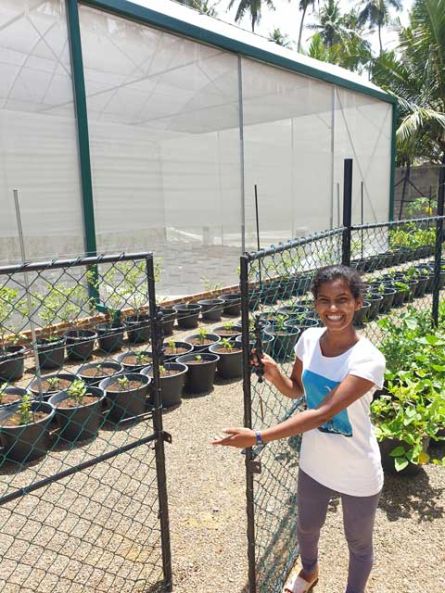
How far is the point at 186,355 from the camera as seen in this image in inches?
179

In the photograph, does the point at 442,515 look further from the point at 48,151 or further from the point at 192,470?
the point at 48,151

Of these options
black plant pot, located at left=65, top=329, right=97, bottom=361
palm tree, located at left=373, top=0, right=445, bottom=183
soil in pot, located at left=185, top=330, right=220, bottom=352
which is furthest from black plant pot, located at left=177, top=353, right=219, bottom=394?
palm tree, located at left=373, top=0, right=445, bottom=183

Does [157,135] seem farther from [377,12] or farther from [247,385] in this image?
[377,12]

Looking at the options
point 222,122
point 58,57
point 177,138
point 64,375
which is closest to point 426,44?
point 222,122

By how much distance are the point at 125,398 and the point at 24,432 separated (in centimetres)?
78

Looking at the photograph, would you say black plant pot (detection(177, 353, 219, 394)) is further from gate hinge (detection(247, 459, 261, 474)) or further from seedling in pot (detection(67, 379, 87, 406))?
gate hinge (detection(247, 459, 261, 474))

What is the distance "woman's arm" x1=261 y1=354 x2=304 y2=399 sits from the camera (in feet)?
5.72

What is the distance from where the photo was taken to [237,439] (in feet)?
4.58

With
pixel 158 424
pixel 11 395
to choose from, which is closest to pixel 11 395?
pixel 11 395

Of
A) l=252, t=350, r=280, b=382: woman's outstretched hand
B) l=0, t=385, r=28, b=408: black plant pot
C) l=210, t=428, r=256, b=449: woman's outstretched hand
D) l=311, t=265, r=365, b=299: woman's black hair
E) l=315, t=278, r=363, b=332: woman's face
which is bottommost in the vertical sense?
l=0, t=385, r=28, b=408: black plant pot

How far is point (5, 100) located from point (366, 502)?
5.36 m

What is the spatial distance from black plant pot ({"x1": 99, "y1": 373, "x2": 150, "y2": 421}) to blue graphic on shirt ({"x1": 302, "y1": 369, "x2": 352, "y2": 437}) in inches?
88.0

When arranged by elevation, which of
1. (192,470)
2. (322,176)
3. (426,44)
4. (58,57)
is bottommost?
(192,470)

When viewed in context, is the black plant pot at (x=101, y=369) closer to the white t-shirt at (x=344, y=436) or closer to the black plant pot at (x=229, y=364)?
the black plant pot at (x=229, y=364)
